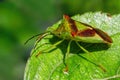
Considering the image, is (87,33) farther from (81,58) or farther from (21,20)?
(21,20)

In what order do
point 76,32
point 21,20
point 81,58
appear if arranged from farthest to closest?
point 21,20, point 76,32, point 81,58

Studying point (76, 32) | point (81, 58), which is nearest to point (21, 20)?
point (76, 32)

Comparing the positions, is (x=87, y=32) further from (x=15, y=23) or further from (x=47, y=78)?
(x=15, y=23)

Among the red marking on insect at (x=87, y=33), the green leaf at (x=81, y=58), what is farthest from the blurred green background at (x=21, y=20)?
the red marking on insect at (x=87, y=33)

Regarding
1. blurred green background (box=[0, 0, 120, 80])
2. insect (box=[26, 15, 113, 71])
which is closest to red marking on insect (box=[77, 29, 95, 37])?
insect (box=[26, 15, 113, 71])

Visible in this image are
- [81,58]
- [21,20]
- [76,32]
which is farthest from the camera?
[21,20]

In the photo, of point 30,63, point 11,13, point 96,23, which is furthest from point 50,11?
point 30,63
